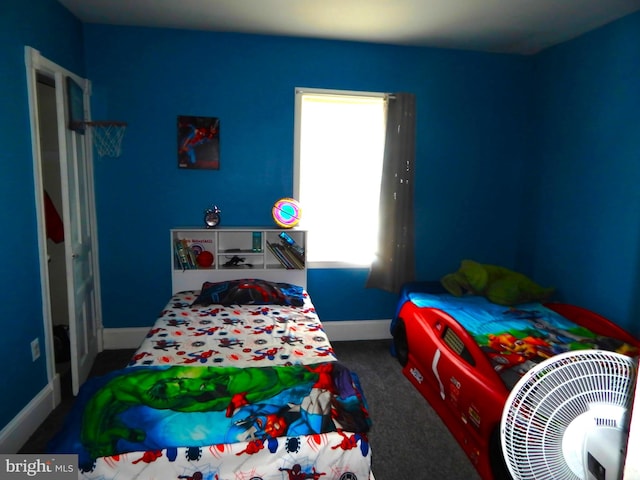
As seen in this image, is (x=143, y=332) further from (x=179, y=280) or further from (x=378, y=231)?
(x=378, y=231)

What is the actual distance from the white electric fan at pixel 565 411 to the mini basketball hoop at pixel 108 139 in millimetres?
3319

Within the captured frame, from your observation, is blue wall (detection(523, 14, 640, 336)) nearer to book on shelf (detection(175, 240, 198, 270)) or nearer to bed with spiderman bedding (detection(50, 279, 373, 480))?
bed with spiderman bedding (detection(50, 279, 373, 480))

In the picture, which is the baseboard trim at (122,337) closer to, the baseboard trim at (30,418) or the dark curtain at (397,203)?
the baseboard trim at (30,418)

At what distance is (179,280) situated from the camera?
330 cm

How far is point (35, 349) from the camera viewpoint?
243 cm

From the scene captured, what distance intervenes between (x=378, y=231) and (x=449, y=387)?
5.03ft

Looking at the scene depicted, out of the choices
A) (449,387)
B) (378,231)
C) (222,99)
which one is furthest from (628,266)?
(222,99)

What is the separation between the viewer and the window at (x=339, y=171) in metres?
3.55

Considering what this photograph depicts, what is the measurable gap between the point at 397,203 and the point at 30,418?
2.96 meters

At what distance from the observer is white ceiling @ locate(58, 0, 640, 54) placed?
2703mm

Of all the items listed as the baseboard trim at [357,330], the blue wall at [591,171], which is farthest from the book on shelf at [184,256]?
the blue wall at [591,171]

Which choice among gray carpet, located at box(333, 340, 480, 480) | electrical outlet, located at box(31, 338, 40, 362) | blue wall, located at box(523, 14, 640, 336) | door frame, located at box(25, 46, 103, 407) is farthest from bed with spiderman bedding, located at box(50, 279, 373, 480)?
blue wall, located at box(523, 14, 640, 336)

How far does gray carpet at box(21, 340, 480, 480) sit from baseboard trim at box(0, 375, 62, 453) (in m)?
0.04

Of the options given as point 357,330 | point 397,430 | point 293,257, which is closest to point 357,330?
point 357,330
